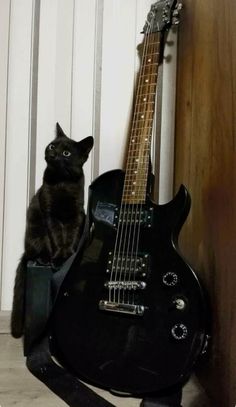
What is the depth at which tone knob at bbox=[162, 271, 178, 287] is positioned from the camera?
90cm

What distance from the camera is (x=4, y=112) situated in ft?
4.30

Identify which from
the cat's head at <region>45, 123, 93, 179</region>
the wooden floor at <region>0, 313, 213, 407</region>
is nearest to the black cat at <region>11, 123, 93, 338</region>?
the cat's head at <region>45, 123, 93, 179</region>

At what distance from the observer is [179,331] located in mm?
858

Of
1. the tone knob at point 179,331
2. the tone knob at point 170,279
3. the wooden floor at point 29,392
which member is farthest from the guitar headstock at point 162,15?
the wooden floor at point 29,392

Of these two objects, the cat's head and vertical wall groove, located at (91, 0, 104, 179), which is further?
vertical wall groove, located at (91, 0, 104, 179)

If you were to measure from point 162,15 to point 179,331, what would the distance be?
38.3 inches

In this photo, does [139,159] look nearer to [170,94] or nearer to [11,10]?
[170,94]

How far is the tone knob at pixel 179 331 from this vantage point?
0.85 meters

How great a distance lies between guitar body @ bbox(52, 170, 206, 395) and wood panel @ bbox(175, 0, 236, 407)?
3.2 inches

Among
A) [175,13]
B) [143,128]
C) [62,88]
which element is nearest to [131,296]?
[143,128]

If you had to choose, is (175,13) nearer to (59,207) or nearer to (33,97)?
(33,97)

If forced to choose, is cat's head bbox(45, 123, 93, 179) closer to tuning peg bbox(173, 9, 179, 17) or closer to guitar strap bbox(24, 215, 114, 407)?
guitar strap bbox(24, 215, 114, 407)

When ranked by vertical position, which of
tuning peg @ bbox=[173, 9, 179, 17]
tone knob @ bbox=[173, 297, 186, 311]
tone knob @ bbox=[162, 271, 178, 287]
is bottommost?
tone knob @ bbox=[173, 297, 186, 311]

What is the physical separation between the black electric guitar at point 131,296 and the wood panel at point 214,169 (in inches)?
3.2
